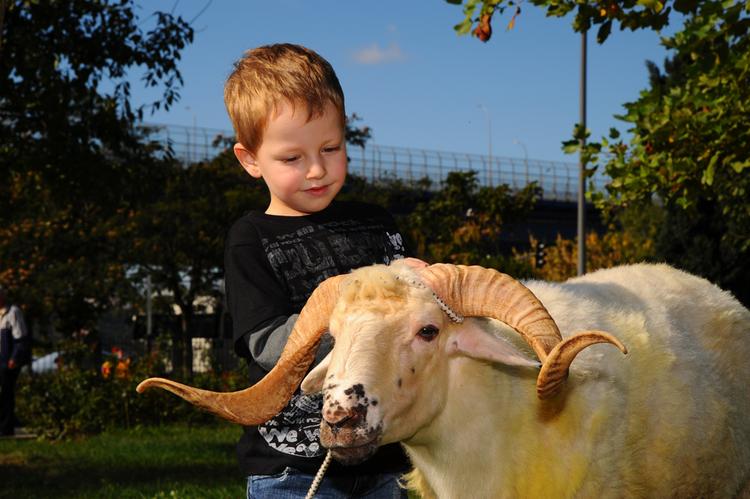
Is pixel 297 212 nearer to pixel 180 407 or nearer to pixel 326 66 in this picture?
pixel 326 66

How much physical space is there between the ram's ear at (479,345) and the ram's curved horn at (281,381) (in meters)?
0.52

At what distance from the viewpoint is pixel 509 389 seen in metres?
3.74

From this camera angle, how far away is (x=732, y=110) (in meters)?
7.51

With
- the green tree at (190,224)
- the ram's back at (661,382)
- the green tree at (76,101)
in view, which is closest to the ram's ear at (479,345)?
the ram's back at (661,382)

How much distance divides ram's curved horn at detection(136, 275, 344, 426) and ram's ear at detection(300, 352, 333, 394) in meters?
0.03

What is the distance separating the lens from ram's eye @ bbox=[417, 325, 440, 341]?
3.42 meters

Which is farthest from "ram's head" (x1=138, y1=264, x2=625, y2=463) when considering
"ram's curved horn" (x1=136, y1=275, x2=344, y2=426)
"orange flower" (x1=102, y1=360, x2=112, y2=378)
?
"orange flower" (x1=102, y1=360, x2=112, y2=378)

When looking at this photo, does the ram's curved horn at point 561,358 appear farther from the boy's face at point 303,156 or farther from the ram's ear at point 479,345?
the boy's face at point 303,156

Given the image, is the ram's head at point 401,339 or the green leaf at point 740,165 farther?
the green leaf at point 740,165

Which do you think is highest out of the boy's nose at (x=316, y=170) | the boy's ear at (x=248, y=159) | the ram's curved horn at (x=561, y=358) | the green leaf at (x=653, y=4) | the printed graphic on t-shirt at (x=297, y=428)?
the green leaf at (x=653, y=4)

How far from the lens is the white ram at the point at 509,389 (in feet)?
10.8

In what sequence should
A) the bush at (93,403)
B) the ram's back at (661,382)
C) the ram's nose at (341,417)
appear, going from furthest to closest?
the bush at (93,403) → the ram's back at (661,382) → the ram's nose at (341,417)

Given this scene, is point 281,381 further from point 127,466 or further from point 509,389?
point 127,466

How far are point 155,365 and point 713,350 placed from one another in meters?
14.0
